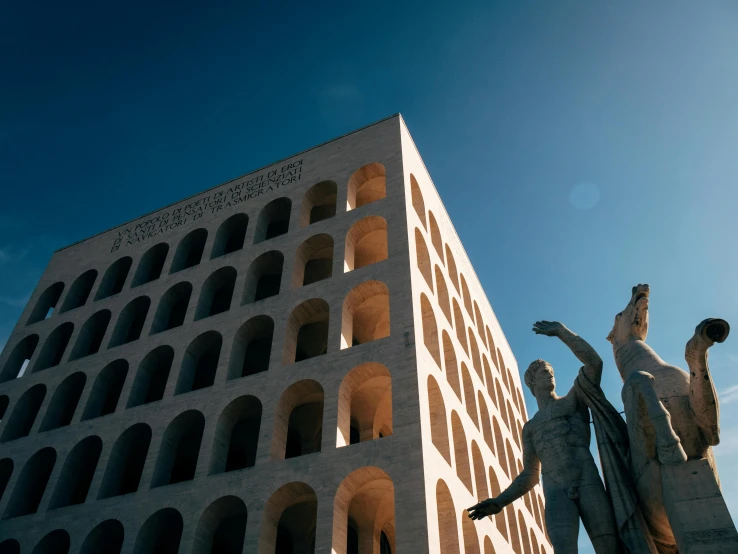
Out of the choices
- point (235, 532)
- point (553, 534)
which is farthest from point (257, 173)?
point (553, 534)

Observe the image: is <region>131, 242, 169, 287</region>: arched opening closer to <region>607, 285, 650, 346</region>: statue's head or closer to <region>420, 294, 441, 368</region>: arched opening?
<region>420, 294, 441, 368</region>: arched opening

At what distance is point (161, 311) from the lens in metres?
28.1

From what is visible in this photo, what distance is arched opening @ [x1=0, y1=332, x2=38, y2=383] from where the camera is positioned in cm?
3045

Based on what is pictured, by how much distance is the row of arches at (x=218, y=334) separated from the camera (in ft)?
77.2

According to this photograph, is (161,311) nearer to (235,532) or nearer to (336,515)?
(235,532)

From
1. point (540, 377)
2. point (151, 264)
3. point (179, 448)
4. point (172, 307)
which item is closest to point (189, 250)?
point (151, 264)

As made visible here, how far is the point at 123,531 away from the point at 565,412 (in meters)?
18.3

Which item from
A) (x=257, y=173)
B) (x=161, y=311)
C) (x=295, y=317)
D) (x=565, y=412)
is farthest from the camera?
(x=257, y=173)

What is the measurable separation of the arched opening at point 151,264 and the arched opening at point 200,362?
6.14 m

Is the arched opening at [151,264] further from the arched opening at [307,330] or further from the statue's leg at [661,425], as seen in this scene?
the statue's leg at [661,425]

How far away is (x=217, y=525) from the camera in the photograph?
2034 cm

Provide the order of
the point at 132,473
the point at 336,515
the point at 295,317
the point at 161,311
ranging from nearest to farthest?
the point at 336,515 < the point at 295,317 < the point at 132,473 < the point at 161,311

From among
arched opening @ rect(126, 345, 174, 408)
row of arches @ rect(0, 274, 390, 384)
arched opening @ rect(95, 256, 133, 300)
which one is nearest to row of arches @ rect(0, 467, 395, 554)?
row of arches @ rect(0, 274, 390, 384)

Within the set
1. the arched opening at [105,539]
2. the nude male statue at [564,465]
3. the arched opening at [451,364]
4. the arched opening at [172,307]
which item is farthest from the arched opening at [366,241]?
the nude male statue at [564,465]
